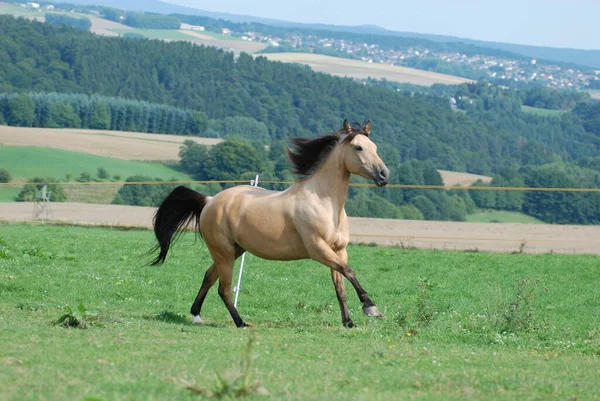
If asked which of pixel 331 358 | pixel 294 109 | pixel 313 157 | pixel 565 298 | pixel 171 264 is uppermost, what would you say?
pixel 313 157

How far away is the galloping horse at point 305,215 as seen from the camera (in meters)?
11.3

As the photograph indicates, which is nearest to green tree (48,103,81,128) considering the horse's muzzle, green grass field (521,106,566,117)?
the horse's muzzle

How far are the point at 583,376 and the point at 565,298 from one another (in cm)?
704

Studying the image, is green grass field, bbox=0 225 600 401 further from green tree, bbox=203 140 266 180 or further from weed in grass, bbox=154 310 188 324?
green tree, bbox=203 140 266 180

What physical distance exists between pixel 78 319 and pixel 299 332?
2415mm

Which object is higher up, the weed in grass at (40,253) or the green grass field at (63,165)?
the weed in grass at (40,253)

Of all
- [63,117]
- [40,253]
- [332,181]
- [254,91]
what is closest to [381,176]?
[332,181]

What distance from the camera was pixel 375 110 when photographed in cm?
12362

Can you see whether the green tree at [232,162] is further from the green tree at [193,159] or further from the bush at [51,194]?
the bush at [51,194]

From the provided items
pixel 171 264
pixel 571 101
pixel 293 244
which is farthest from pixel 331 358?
pixel 571 101

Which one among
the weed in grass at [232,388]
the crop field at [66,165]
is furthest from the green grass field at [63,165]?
the weed in grass at [232,388]

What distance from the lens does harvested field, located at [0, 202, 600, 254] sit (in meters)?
30.8

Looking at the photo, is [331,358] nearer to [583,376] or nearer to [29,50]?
[583,376]

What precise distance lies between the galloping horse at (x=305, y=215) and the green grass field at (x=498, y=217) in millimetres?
36047
